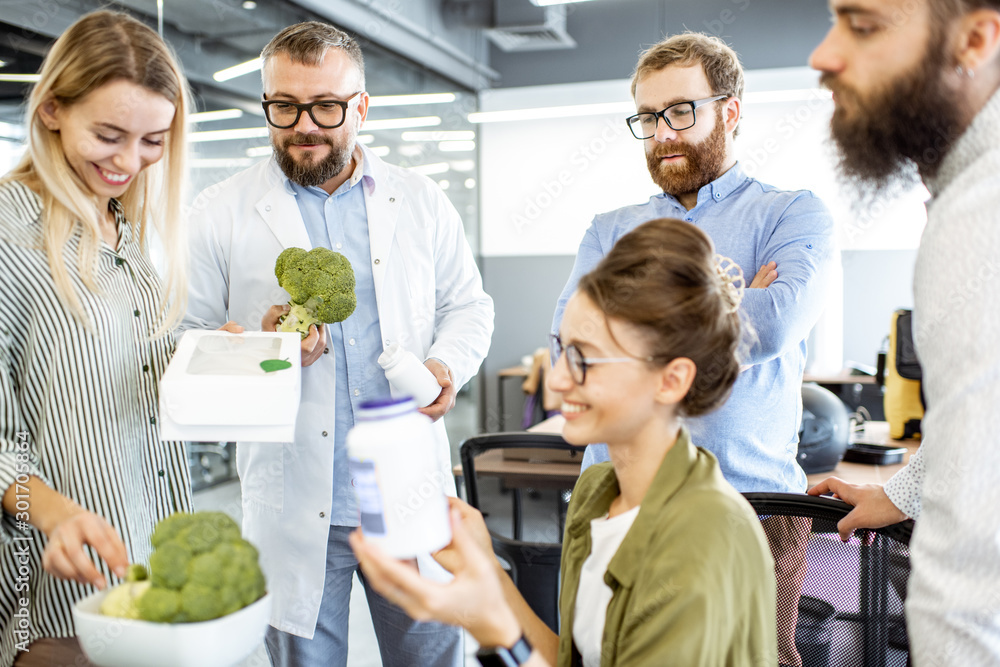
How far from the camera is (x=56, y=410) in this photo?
129 centimetres

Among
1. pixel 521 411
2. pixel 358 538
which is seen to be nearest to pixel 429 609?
pixel 358 538

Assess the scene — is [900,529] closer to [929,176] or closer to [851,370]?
[929,176]

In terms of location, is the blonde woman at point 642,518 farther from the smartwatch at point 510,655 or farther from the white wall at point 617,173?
the white wall at point 617,173

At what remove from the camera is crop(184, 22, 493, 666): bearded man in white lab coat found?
186cm

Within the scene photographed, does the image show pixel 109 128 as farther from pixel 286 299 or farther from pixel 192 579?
pixel 192 579

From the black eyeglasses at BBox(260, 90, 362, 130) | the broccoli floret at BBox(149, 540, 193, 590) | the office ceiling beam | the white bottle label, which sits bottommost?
the broccoli floret at BBox(149, 540, 193, 590)

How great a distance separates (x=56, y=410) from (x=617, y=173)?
549 centimetres

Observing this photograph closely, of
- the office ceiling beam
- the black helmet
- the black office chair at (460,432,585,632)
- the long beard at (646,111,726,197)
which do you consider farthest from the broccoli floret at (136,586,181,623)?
the office ceiling beam

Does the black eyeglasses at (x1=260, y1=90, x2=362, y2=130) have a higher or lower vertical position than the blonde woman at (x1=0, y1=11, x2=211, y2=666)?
higher

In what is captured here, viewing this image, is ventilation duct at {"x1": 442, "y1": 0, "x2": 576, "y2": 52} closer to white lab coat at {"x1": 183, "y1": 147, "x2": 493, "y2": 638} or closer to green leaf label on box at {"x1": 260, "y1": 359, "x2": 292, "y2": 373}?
white lab coat at {"x1": 183, "y1": 147, "x2": 493, "y2": 638}

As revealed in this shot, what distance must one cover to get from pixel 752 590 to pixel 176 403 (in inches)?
37.2

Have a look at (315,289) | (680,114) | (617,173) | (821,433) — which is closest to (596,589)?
(315,289)

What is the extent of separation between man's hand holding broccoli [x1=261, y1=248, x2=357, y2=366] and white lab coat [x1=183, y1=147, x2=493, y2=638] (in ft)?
0.81

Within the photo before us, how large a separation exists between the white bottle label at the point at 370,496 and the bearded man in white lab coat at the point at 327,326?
82cm
